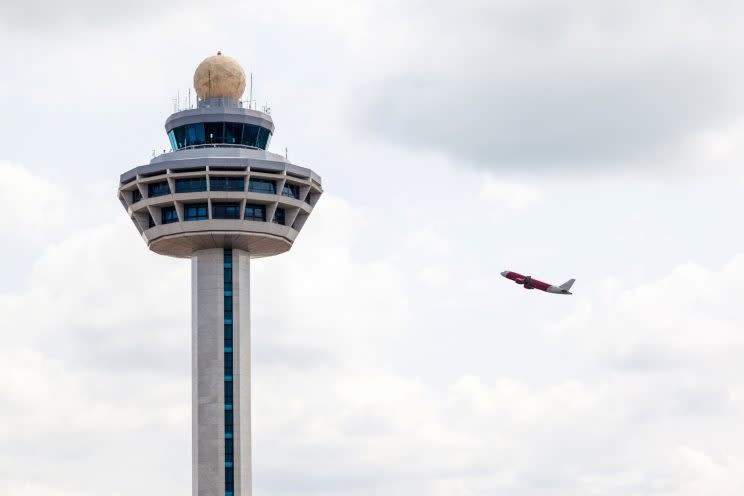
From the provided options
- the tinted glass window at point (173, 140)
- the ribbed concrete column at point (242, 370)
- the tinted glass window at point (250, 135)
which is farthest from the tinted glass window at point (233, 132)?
the ribbed concrete column at point (242, 370)

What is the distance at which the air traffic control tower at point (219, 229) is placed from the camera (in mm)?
182250

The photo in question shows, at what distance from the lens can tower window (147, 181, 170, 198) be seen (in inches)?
7274

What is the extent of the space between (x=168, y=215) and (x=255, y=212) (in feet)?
28.6

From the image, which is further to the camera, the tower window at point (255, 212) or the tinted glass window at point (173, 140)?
the tinted glass window at point (173, 140)

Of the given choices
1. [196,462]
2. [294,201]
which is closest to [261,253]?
[294,201]

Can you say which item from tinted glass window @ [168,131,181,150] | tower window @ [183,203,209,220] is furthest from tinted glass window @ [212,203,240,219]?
tinted glass window @ [168,131,181,150]

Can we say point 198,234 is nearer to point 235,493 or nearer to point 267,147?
point 267,147

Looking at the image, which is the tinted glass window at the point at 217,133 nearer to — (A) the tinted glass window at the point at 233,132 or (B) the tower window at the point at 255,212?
(A) the tinted glass window at the point at 233,132

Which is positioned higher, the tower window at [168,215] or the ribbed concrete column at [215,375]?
the tower window at [168,215]

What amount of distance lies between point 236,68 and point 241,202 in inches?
643

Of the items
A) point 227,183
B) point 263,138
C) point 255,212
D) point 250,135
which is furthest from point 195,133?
point 255,212

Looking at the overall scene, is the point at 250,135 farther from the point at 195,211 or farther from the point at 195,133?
the point at 195,211

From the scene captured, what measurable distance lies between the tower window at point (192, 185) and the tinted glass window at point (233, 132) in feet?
23.6

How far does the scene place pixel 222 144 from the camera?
189000 millimetres
